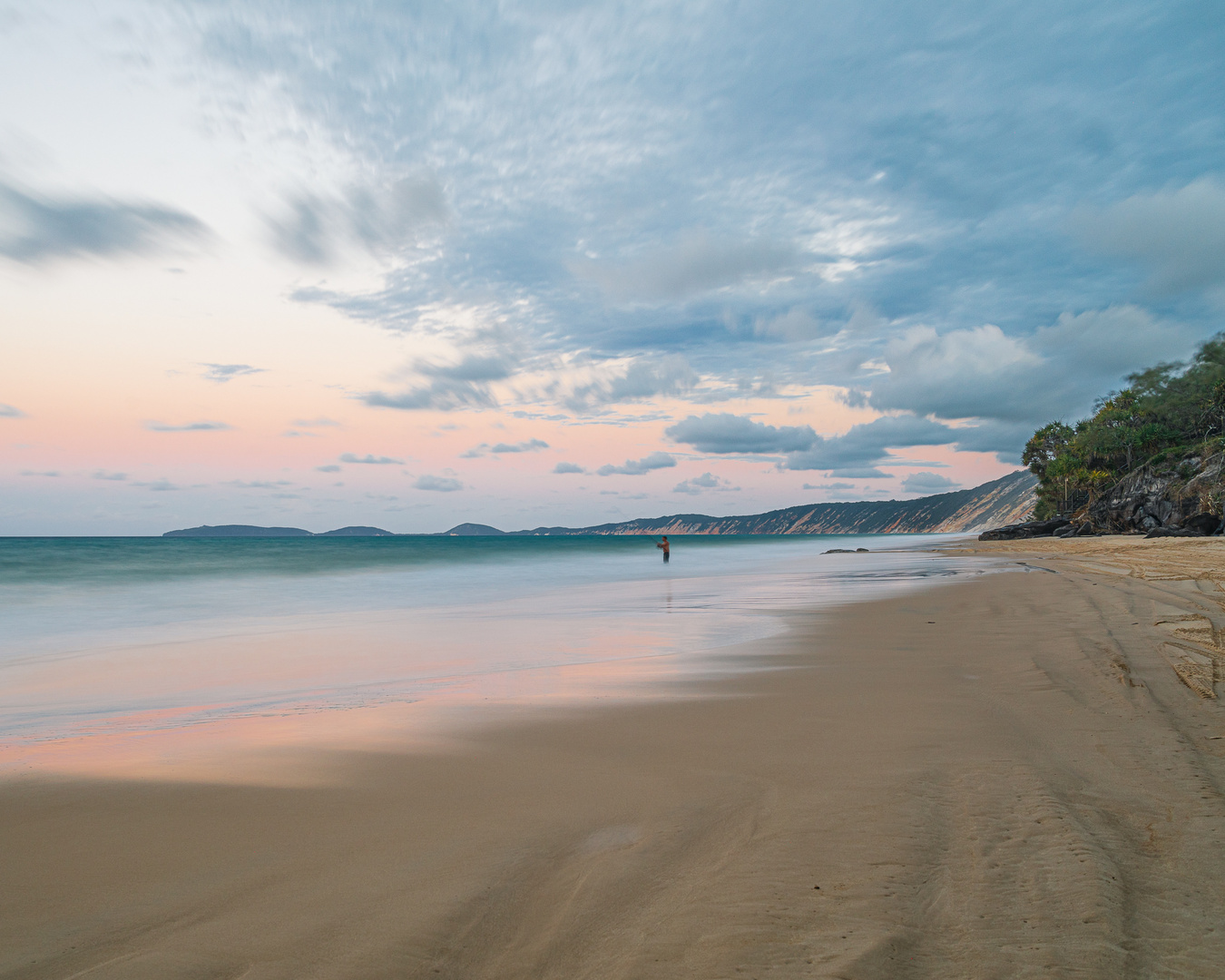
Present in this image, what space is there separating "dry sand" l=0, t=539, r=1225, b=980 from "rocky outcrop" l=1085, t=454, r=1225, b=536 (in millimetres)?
39108

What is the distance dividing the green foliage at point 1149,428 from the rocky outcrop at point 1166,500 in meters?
1.14

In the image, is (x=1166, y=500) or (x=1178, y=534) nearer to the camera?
(x=1178, y=534)

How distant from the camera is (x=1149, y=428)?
159 ft

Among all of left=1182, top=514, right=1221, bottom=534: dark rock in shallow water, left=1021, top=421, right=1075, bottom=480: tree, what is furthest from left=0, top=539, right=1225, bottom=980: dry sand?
left=1021, top=421, right=1075, bottom=480: tree

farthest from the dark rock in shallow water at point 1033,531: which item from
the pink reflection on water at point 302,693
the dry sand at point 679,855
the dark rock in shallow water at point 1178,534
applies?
the dry sand at point 679,855

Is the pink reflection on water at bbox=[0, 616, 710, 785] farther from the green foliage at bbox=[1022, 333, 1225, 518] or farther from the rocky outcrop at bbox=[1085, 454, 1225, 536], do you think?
the green foliage at bbox=[1022, 333, 1225, 518]

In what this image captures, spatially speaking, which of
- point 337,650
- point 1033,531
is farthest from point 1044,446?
point 337,650

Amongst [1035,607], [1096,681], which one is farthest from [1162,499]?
[1096,681]

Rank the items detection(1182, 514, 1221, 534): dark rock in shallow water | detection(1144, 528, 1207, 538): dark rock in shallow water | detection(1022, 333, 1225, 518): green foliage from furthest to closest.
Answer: detection(1022, 333, 1225, 518): green foliage
detection(1182, 514, 1221, 534): dark rock in shallow water
detection(1144, 528, 1207, 538): dark rock in shallow water

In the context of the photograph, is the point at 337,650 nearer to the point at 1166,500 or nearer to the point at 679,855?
the point at 679,855

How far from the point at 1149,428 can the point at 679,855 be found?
201 feet

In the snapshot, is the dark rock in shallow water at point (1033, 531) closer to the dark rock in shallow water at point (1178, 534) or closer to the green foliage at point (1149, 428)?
the green foliage at point (1149, 428)

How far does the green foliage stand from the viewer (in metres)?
44.8

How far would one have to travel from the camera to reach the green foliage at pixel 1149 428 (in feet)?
147
